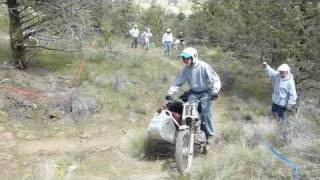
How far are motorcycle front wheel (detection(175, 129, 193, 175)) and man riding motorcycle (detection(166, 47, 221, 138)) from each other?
0.76 metres

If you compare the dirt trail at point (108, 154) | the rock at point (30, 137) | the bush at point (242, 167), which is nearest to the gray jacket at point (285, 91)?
the dirt trail at point (108, 154)

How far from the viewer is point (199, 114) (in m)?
7.60

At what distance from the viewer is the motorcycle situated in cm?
664

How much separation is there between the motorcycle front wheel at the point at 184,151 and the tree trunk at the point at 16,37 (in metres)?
6.77

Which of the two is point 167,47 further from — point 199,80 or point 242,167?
point 242,167

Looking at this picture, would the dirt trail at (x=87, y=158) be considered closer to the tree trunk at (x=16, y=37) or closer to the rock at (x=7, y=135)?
the rock at (x=7, y=135)

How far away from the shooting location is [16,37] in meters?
12.4

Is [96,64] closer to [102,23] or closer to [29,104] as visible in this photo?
[102,23]

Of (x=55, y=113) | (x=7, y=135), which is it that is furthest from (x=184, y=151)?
(x=55, y=113)

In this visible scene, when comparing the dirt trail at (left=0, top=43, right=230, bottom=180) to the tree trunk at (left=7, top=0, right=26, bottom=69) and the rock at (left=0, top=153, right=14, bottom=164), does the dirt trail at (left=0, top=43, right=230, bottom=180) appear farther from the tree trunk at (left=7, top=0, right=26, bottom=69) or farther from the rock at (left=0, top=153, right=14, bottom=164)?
the tree trunk at (left=7, top=0, right=26, bottom=69)

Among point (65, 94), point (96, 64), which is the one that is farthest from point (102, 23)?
point (65, 94)

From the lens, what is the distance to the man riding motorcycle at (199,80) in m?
7.38

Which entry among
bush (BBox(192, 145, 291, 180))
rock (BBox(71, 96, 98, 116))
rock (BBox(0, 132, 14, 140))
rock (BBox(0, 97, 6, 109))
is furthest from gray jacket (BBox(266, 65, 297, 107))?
rock (BBox(0, 97, 6, 109))

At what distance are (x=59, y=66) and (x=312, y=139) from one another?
27.8 feet
